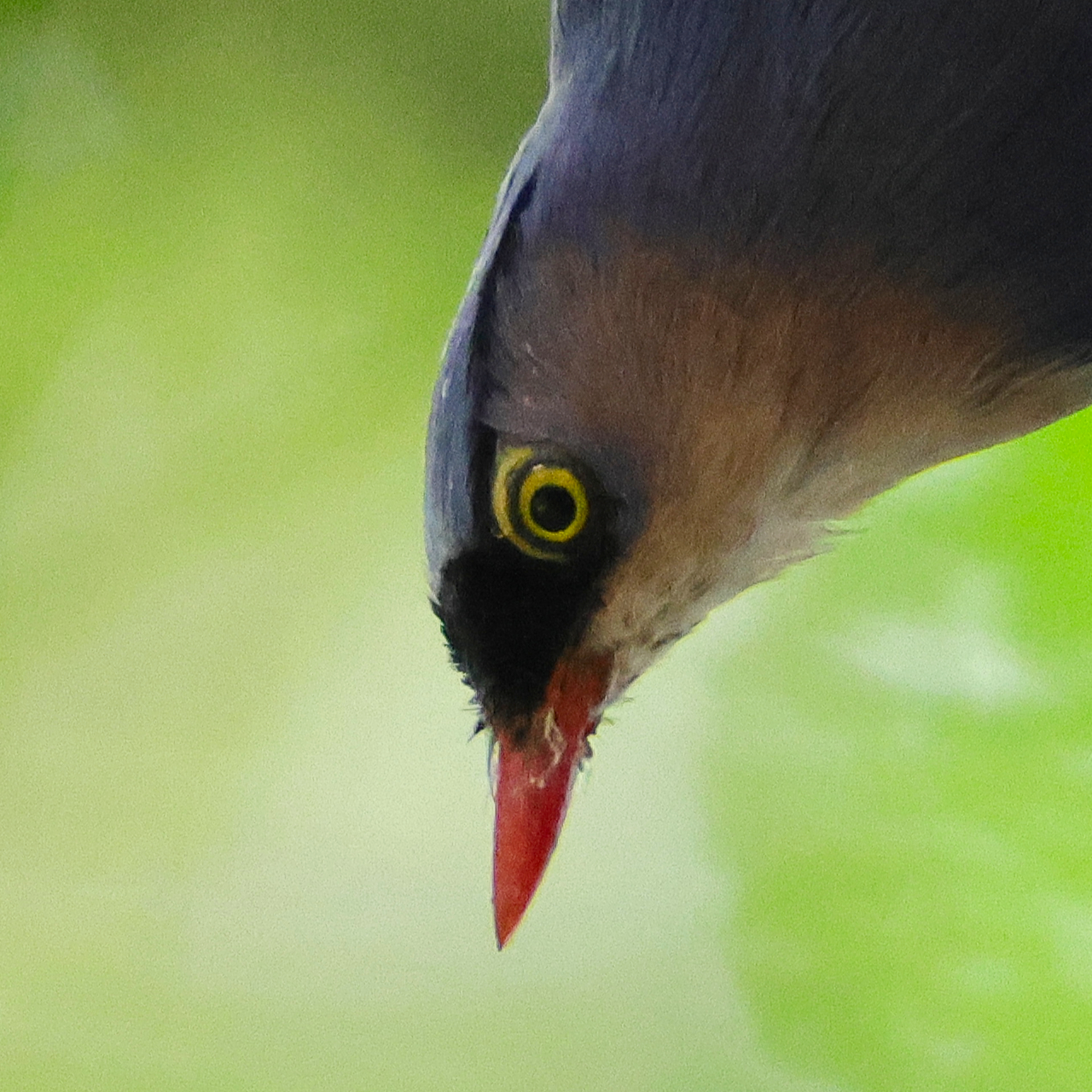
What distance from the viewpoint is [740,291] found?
0.64m

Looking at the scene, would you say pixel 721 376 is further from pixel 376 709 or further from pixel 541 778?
pixel 376 709

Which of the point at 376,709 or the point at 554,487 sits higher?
the point at 554,487

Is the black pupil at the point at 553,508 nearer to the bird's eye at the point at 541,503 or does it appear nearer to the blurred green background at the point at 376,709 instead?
the bird's eye at the point at 541,503

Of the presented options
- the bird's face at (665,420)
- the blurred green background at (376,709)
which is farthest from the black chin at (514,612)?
the blurred green background at (376,709)

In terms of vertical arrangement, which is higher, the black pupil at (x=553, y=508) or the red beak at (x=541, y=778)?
the black pupil at (x=553, y=508)

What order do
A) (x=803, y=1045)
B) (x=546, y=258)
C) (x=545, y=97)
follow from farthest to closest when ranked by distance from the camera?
(x=803, y=1045)
(x=545, y=97)
(x=546, y=258)

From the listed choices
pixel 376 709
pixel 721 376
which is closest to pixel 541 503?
pixel 721 376

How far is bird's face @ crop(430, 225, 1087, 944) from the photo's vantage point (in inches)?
25.3

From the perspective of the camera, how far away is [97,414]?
1.03 metres

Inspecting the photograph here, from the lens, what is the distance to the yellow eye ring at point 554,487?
0.65 metres

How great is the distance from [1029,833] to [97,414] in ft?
2.87

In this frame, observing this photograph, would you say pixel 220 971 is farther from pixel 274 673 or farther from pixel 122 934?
pixel 274 673

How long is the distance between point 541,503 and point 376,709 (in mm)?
370

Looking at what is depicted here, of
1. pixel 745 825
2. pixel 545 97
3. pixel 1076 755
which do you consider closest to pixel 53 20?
Answer: pixel 545 97
